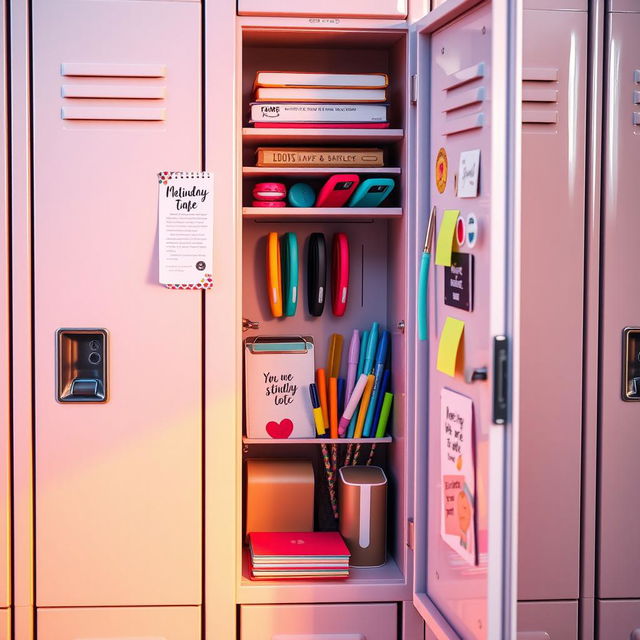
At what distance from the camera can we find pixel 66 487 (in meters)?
2.26

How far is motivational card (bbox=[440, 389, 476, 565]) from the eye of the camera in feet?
5.97

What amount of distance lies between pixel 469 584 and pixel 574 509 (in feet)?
2.03

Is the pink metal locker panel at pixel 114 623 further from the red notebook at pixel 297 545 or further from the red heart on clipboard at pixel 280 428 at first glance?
the red heart on clipboard at pixel 280 428

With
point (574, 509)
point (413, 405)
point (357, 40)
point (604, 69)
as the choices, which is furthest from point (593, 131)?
point (574, 509)

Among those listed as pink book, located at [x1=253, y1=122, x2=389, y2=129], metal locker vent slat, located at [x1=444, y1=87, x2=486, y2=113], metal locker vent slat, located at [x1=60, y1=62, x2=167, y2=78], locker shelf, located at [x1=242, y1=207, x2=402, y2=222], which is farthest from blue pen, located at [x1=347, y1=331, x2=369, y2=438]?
metal locker vent slat, located at [x1=60, y1=62, x2=167, y2=78]

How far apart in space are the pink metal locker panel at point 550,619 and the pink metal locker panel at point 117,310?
897 mm

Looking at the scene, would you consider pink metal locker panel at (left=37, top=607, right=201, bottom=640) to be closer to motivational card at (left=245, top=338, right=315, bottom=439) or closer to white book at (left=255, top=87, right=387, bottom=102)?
motivational card at (left=245, top=338, right=315, bottom=439)

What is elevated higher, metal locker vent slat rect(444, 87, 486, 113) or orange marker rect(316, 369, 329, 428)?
metal locker vent slat rect(444, 87, 486, 113)

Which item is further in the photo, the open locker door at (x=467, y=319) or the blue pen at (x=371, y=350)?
the blue pen at (x=371, y=350)

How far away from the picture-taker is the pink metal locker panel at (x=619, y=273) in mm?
2311

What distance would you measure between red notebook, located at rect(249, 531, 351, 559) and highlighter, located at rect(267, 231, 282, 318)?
0.65m

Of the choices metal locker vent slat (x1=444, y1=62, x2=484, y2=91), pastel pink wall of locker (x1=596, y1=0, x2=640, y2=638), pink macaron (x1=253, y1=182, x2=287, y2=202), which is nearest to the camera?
metal locker vent slat (x1=444, y1=62, x2=484, y2=91)

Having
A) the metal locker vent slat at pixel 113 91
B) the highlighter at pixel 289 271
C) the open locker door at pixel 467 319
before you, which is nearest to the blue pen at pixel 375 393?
the highlighter at pixel 289 271

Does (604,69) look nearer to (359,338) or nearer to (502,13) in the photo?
(502,13)
